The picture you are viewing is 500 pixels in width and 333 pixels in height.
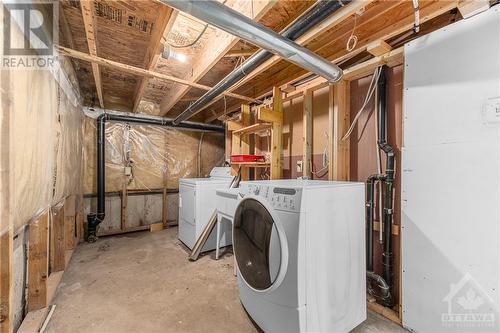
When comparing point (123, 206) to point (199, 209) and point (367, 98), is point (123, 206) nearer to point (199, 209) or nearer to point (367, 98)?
point (199, 209)

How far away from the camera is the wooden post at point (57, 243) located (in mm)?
2211

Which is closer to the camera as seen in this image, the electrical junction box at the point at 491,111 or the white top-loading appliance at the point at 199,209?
the electrical junction box at the point at 491,111

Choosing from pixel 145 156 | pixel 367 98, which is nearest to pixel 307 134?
pixel 367 98

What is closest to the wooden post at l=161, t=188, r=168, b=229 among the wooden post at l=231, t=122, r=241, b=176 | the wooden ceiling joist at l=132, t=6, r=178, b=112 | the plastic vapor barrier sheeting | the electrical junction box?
the plastic vapor barrier sheeting

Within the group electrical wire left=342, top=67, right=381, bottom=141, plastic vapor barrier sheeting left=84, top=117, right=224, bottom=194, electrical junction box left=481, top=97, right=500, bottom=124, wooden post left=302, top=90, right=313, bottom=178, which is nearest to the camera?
electrical junction box left=481, top=97, right=500, bottom=124

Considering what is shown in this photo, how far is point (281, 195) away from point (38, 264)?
1865 millimetres

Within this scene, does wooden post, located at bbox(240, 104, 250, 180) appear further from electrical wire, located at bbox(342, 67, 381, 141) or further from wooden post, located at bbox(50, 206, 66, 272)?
wooden post, located at bbox(50, 206, 66, 272)

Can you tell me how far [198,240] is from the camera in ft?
8.98

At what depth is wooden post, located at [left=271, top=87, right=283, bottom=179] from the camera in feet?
8.43

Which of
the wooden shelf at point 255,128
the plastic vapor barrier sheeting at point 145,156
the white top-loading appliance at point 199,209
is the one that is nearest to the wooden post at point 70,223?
the plastic vapor barrier sheeting at point 145,156

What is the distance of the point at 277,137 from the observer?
8.56 feet

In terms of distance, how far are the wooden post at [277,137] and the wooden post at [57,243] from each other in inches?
89.8

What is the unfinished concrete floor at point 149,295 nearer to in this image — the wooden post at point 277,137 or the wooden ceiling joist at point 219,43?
the wooden post at point 277,137

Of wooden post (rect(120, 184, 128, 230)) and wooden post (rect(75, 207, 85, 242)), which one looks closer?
wooden post (rect(75, 207, 85, 242))
